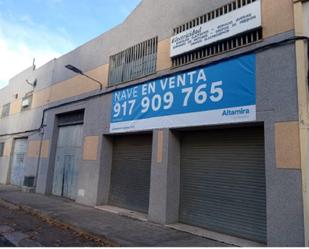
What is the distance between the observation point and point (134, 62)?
11656mm

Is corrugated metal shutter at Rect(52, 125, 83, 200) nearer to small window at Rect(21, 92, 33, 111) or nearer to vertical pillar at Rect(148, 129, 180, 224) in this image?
small window at Rect(21, 92, 33, 111)

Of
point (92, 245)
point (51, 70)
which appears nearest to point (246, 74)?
point (92, 245)

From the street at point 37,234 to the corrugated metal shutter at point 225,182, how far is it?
3038 mm

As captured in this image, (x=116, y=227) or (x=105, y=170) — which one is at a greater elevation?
(x=105, y=170)

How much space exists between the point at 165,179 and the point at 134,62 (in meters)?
4.66

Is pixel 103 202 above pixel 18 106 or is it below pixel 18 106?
below

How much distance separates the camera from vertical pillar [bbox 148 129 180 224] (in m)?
9.12

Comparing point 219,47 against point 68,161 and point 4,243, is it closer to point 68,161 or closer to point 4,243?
point 4,243

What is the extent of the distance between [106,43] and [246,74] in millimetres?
7378

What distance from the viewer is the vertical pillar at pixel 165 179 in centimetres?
912

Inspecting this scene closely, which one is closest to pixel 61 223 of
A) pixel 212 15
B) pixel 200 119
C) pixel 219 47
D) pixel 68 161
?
pixel 200 119

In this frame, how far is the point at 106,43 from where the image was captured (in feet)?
43.8

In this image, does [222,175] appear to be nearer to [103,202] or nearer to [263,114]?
[263,114]

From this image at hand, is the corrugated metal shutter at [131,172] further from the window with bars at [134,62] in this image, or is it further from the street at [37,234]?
the street at [37,234]
